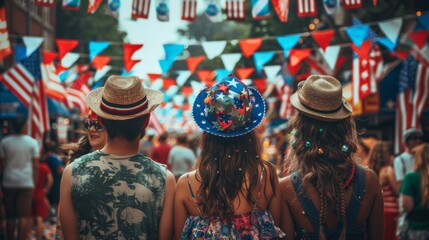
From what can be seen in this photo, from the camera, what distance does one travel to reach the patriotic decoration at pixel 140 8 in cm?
1145

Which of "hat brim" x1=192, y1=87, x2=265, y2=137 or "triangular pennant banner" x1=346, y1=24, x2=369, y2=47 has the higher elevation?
"hat brim" x1=192, y1=87, x2=265, y2=137

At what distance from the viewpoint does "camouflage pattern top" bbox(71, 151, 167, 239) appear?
4.38m

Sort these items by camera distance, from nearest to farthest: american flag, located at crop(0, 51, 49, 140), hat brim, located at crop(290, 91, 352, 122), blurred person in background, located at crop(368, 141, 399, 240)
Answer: hat brim, located at crop(290, 91, 352, 122), blurred person in background, located at crop(368, 141, 399, 240), american flag, located at crop(0, 51, 49, 140)

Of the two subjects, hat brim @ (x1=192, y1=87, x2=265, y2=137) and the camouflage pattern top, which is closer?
the camouflage pattern top

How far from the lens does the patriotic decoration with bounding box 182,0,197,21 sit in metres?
11.9

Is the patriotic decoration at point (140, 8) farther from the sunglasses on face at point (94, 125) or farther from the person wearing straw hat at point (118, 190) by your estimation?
the person wearing straw hat at point (118, 190)

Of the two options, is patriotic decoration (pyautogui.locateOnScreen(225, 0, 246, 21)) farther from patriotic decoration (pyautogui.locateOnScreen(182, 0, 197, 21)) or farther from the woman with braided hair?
the woman with braided hair

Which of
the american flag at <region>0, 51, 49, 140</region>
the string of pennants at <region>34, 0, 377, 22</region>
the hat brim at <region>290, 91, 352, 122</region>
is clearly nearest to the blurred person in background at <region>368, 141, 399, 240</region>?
the string of pennants at <region>34, 0, 377, 22</region>

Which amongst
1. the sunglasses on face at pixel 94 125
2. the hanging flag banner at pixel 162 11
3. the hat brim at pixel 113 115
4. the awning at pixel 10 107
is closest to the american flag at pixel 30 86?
the awning at pixel 10 107

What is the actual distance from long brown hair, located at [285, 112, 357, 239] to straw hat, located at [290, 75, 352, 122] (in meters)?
0.07

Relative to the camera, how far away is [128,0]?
11305 millimetres

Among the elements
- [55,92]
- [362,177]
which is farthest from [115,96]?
[55,92]

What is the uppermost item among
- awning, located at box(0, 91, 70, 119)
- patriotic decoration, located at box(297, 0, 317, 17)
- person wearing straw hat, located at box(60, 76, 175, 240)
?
person wearing straw hat, located at box(60, 76, 175, 240)

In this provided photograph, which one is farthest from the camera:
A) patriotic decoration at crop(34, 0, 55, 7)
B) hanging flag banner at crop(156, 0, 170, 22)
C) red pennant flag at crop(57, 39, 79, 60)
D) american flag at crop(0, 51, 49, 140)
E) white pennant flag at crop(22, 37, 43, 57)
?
american flag at crop(0, 51, 49, 140)
